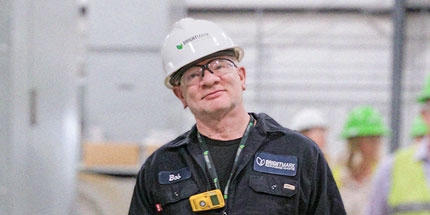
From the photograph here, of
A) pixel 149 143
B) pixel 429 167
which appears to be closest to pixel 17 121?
pixel 429 167

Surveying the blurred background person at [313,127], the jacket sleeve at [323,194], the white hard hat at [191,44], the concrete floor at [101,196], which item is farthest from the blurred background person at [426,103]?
the concrete floor at [101,196]

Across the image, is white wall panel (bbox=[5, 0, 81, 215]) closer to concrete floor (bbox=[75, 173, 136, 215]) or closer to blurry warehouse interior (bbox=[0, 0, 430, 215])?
blurry warehouse interior (bbox=[0, 0, 430, 215])

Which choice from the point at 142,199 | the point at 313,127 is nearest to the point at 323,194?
the point at 142,199

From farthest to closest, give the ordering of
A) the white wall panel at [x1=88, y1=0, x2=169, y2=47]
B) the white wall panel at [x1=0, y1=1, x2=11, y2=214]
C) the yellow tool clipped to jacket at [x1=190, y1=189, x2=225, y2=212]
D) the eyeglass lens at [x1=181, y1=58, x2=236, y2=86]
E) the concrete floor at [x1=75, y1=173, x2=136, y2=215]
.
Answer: the white wall panel at [x1=88, y1=0, x2=169, y2=47] < the concrete floor at [x1=75, y1=173, x2=136, y2=215] < the white wall panel at [x1=0, y1=1, x2=11, y2=214] < the eyeglass lens at [x1=181, y1=58, x2=236, y2=86] < the yellow tool clipped to jacket at [x1=190, y1=189, x2=225, y2=212]

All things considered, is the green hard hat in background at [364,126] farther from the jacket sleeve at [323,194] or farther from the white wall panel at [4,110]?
the white wall panel at [4,110]

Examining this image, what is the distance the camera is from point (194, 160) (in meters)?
1.83

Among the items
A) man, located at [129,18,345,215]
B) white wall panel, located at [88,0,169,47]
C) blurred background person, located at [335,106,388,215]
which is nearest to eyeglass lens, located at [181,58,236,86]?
man, located at [129,18,345,215]

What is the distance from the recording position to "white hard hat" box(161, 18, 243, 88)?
184cm

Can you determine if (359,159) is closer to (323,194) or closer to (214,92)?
(323,194)

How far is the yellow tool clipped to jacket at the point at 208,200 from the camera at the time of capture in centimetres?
169

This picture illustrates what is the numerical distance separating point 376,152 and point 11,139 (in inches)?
93.8

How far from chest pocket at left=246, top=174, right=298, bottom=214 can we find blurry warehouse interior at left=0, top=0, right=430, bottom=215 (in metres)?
1.26

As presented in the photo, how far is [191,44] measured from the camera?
1.86 meters

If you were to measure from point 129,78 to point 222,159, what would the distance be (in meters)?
6.14
